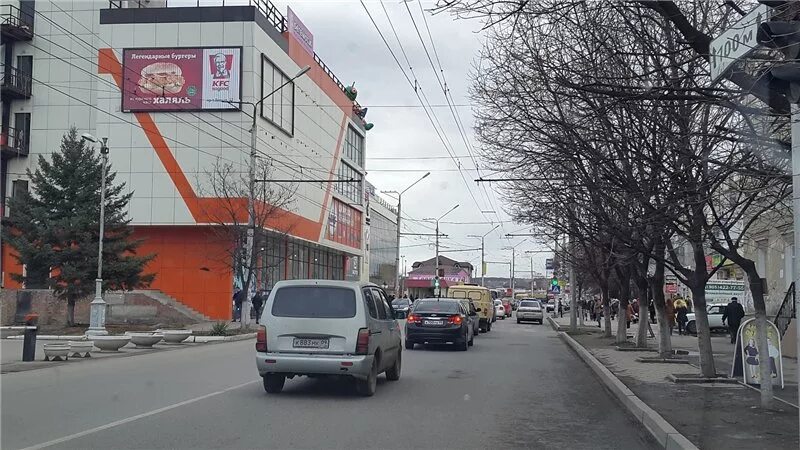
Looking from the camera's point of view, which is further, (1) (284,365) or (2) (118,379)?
(2) (118,379)

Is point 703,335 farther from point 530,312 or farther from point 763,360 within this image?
point 530,312

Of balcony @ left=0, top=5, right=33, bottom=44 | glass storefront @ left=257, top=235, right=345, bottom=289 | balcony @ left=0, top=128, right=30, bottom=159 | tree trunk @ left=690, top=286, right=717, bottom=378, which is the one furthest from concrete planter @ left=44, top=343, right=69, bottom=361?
balcony @ left=0, top=5, right=33, bottom=44

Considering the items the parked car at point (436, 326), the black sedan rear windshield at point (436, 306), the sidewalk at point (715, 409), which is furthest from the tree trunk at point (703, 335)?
the black sedan rear windshield at point (436, 306)

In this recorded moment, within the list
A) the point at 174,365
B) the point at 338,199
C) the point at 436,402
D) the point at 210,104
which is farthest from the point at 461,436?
the point at 338,199

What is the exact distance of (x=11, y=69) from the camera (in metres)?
45.3

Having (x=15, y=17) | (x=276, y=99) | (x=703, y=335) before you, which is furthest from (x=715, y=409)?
(x=15, y=17)

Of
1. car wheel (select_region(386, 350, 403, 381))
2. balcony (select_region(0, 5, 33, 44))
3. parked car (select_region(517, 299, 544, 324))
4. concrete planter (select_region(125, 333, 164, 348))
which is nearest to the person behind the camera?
car wheel (select_region(386, 350, 403, 381))

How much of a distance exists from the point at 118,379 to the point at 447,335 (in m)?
10.8

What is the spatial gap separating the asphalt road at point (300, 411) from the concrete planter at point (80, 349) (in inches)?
57.1

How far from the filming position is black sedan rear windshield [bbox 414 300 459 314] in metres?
23.5

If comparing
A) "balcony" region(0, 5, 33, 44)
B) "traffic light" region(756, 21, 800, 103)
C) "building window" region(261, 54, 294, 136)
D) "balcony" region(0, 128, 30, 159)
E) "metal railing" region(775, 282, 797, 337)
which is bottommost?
"metal railing" region(775, 282, 797, 337)

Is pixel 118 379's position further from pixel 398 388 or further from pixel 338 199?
pixel 338 199

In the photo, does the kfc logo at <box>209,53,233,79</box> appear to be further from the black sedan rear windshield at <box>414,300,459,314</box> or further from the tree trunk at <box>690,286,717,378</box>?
the tree trunk at <box>690,286,717,378</box>

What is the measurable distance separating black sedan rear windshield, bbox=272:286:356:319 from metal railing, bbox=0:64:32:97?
127 ft
